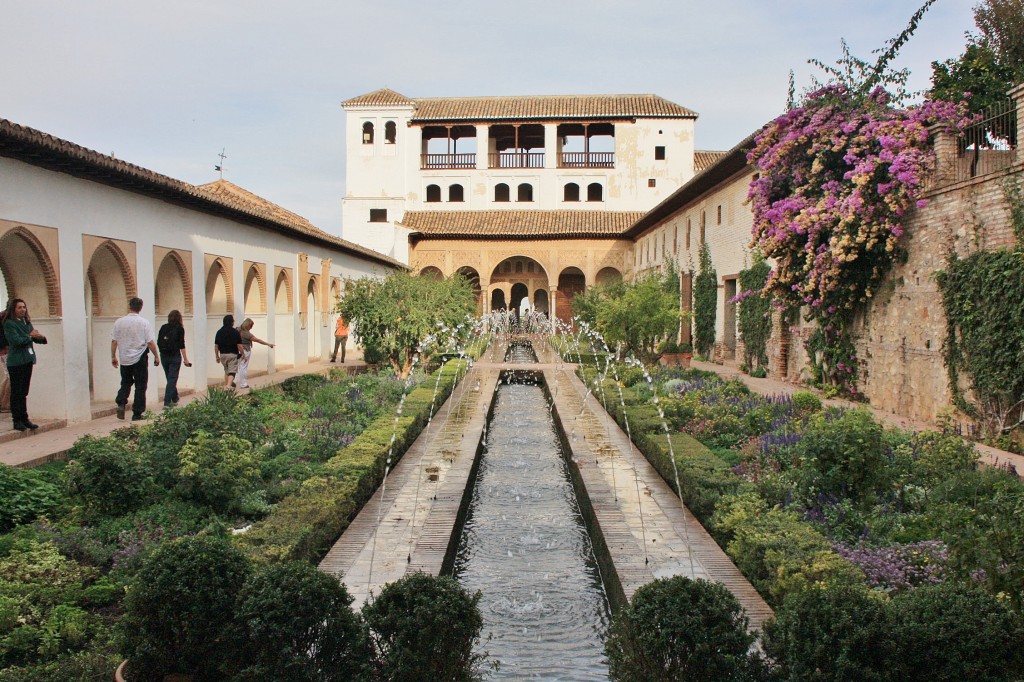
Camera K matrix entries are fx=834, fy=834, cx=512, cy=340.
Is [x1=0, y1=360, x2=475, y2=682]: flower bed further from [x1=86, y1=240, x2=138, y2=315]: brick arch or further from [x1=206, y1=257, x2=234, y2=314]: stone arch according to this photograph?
[x1=206, y1=257, x2=234, y2=314]: stone arch

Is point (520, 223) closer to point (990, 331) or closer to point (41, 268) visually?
point (41, 268)

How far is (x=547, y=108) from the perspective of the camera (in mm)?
39250

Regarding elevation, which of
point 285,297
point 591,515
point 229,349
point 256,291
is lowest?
point 591,515

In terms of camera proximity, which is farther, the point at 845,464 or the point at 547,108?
the point at 547,108

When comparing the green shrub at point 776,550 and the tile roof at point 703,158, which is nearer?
the green shrub at point 776,550

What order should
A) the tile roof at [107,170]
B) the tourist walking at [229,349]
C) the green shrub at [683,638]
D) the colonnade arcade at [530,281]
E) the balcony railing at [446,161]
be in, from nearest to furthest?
the green shrub at [683,638] < the tile roof at [107,170] < the tourist walking at [229,349] < the colonnade arcade at [530,281] < the balcony railing at [446,161]

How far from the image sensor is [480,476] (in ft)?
30.1

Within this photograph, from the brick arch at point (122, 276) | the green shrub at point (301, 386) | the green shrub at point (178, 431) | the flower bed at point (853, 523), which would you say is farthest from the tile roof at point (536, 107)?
the green shrub at point (178, 431)

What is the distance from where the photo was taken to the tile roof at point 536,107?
38.8m

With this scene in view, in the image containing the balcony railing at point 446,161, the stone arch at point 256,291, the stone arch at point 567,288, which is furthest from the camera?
the stone arch at point 567,288

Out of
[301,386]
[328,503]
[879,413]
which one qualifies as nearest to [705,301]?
[879,413]

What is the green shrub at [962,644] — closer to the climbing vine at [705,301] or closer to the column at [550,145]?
the climbing vine at [705,301]

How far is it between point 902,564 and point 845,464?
1544 millimetres

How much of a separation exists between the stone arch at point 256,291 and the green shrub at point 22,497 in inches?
461
